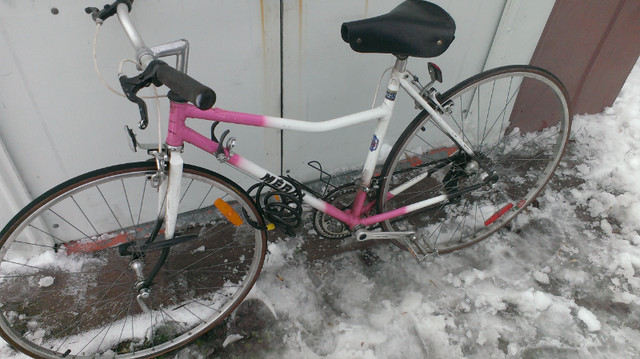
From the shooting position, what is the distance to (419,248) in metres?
2.61

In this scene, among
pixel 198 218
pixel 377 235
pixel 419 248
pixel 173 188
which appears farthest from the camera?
pixel 198 218

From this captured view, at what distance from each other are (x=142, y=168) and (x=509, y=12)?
8.65 ft

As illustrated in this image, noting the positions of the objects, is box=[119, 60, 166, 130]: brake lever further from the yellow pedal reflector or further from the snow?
Answer: the snow

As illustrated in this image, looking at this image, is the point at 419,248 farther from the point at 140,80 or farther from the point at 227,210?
the point at 140,80

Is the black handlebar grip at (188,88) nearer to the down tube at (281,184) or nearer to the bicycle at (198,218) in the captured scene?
the bicycle at (198,218)

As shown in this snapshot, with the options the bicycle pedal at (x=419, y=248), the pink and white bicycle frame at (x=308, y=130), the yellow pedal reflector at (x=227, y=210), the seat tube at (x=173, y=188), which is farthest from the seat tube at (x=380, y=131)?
the seat tube at (x=173, y=188)

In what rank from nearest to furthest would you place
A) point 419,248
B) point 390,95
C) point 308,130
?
point 308,130 → point 390,95 → point 419,248

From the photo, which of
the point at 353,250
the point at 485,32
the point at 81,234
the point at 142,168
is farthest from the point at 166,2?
the point at 485,32

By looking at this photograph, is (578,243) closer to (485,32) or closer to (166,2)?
(485,32)

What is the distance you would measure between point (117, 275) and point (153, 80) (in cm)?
176

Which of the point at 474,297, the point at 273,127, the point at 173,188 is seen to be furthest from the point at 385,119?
the point at 474,297

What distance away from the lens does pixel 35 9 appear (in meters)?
1.89

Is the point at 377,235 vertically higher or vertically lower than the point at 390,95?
lower

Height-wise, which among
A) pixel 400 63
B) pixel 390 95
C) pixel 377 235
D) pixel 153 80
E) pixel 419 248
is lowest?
pixel 419 248
